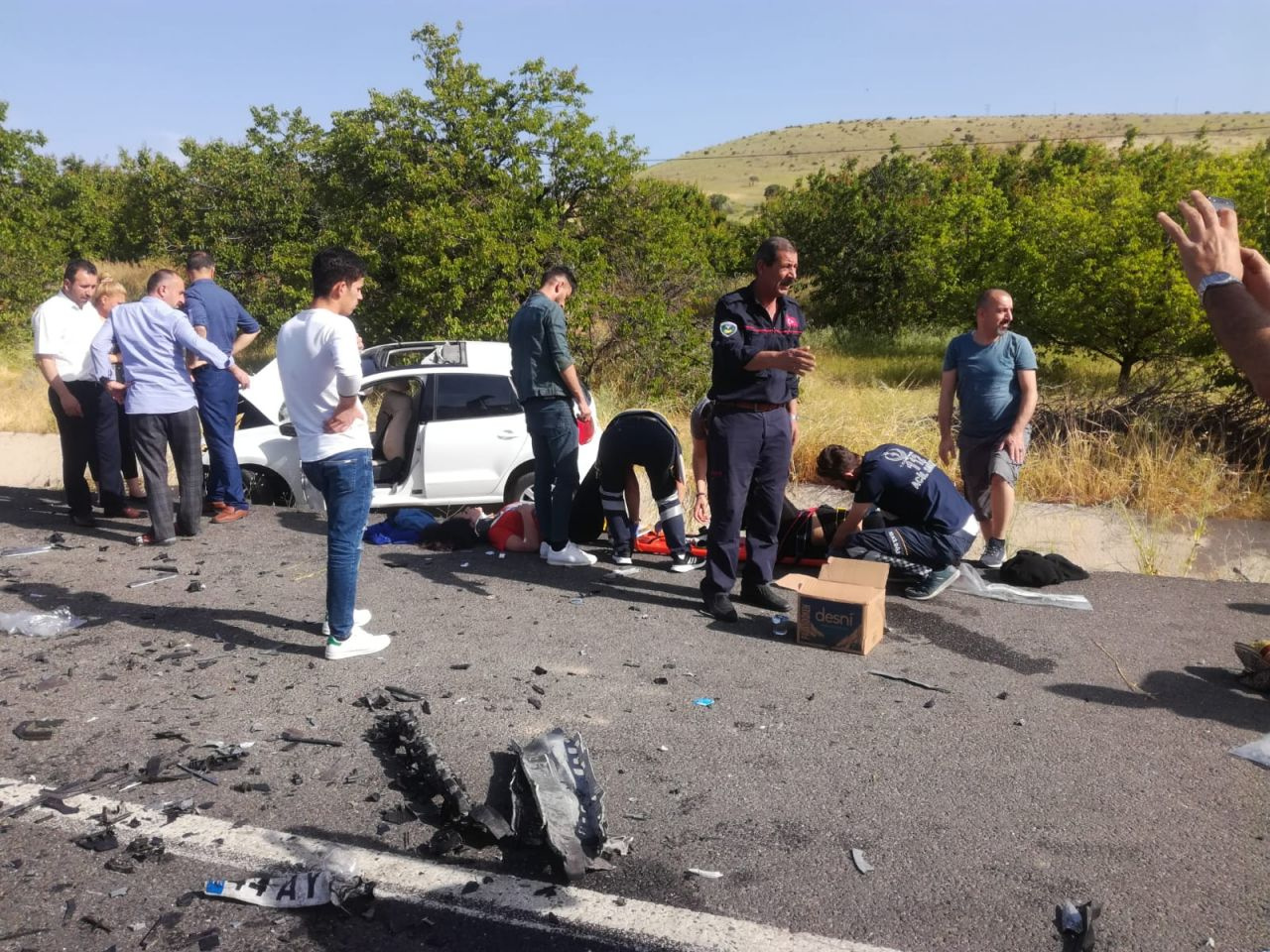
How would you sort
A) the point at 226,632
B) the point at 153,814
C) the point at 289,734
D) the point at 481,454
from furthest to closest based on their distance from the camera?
the point at 481,454, the point at 226,632, the point at 289,734, the point at 153,814

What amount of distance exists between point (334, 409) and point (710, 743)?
2.40m

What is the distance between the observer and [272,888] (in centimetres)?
292

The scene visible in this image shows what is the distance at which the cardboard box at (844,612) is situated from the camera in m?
4.95

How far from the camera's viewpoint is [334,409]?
15.1 ft

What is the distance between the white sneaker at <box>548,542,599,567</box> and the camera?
6.61 m

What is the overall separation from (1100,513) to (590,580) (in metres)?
5.64

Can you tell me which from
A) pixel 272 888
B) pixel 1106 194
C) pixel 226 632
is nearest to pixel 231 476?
pixel 226 632

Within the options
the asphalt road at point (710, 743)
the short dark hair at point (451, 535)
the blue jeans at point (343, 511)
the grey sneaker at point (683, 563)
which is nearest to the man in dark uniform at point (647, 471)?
the grey sneaker at point (683, 563)

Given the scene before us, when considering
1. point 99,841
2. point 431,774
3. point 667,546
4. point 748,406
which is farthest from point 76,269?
point 431,774

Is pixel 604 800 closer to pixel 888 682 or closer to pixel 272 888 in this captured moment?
pixel 272 888

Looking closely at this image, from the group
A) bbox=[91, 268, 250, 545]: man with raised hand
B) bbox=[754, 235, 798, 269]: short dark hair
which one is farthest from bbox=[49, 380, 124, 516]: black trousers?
bbox=[754, 235, 798, 269]: short dark hair

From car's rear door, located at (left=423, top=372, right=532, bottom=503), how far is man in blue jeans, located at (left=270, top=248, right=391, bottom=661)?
337 cm

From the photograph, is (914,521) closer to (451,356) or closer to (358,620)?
(358,620)

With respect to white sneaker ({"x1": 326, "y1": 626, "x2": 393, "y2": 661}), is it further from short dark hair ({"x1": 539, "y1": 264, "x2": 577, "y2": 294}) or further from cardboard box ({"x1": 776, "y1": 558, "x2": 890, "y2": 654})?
short dark hair ({"x1": 539, "y1": 264, "x2": 577, "y2": 294})
